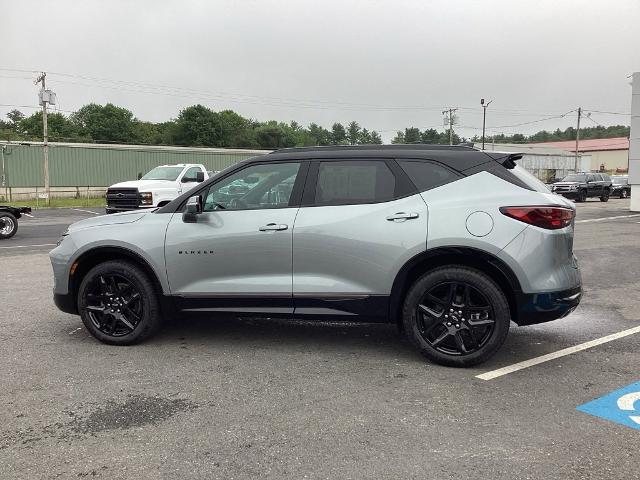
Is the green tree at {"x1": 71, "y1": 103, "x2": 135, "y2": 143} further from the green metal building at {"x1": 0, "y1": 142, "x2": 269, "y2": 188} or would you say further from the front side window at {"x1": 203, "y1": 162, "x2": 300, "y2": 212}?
the front side window at {"x1": 203, "y1": 162, "x2": 300, "y2": 212}

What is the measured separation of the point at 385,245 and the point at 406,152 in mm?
874

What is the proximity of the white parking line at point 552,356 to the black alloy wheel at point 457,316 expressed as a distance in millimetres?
240

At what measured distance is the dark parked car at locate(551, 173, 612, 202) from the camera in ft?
111

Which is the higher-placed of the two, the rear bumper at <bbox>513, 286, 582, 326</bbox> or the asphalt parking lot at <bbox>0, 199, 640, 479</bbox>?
the rear bumper at <bbox>513, 286, 582, 326</bbox>

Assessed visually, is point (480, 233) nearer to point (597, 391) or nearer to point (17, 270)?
point (597, 391)

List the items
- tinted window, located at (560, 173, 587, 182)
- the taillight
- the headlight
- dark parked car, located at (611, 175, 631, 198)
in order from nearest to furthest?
the taillight, the headlight, tinted window, located at (560, 173, 587, 182), dark parked car, located at (611, 175, 631, 198)

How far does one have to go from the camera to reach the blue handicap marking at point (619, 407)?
3.58m

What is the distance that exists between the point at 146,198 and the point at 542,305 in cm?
1371

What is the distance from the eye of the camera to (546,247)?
4.36 metres

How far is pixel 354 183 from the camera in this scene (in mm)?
4770

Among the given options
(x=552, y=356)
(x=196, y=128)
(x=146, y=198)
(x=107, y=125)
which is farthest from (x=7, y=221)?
(x=107, y=125)

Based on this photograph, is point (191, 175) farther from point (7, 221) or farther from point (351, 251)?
point (351, 251)


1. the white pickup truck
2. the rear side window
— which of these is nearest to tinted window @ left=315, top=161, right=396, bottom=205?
the rear side window

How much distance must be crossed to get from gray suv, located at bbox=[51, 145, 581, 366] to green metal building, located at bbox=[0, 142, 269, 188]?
31.9m
